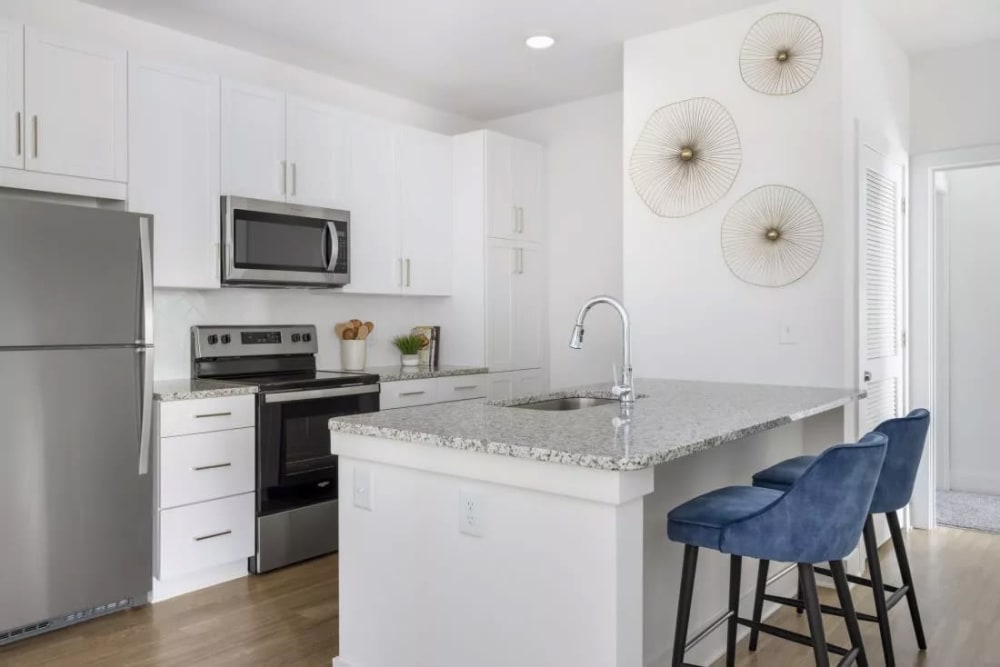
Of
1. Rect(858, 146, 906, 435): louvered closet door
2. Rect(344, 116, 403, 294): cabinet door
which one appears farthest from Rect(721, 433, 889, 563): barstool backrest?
Rect(344, 116, 403, 294): cabinet door

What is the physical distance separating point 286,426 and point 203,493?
48 centimetres

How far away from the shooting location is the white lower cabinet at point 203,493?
321 cm

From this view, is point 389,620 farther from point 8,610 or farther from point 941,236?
point 941,236

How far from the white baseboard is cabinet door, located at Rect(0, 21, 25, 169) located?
1.82 metres

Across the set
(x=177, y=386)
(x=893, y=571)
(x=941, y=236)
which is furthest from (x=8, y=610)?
(x=941, y=236)

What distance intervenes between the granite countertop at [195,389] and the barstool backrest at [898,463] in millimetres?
2607

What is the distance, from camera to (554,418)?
2.24 metres

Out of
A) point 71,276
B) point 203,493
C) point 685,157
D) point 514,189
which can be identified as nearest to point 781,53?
point 685,157

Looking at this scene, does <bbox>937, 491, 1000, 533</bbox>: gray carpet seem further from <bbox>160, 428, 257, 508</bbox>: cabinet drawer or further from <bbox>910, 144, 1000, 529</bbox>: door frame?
<bbox>160, 428, 257, 508</bbox>: cabinet drawer

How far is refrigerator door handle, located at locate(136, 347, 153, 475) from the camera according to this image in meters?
3.07

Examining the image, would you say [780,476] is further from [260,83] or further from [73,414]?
[260,83]

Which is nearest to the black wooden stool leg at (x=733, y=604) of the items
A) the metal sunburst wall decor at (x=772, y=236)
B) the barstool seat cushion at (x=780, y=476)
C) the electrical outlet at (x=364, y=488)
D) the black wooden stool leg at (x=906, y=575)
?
the barstool seat cushion at (x=780, y=476)

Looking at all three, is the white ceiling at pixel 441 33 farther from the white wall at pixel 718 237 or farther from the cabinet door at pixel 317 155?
the cabinet door at pixel 317 155

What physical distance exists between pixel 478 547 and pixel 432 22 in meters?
2.71
